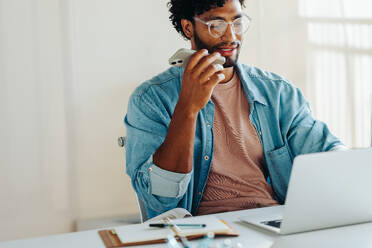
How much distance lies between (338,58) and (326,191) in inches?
103

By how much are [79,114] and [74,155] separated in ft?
0.79

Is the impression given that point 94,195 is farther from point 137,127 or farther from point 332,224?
point 332,224

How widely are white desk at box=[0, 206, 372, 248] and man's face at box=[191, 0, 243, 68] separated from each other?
26.9 inches

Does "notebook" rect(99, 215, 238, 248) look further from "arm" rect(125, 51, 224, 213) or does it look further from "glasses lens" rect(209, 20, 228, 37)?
"glasses lens" rect(209, 20, 228, 37)

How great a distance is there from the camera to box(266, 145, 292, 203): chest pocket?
150 cm

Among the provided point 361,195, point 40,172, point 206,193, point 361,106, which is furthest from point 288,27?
point 361,195

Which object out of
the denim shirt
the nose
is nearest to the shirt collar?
the denim shirt

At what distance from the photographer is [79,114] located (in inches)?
110

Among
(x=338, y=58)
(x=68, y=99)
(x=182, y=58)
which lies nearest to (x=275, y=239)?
(x=182, y=58)

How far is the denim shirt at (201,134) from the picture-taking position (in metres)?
1.34

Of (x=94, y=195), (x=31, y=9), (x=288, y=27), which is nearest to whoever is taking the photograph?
(x=31, y=9)

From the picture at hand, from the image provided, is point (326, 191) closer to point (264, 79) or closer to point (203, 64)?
point (203, 64)

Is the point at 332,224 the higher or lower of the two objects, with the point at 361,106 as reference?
higher

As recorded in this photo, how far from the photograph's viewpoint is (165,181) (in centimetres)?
130
